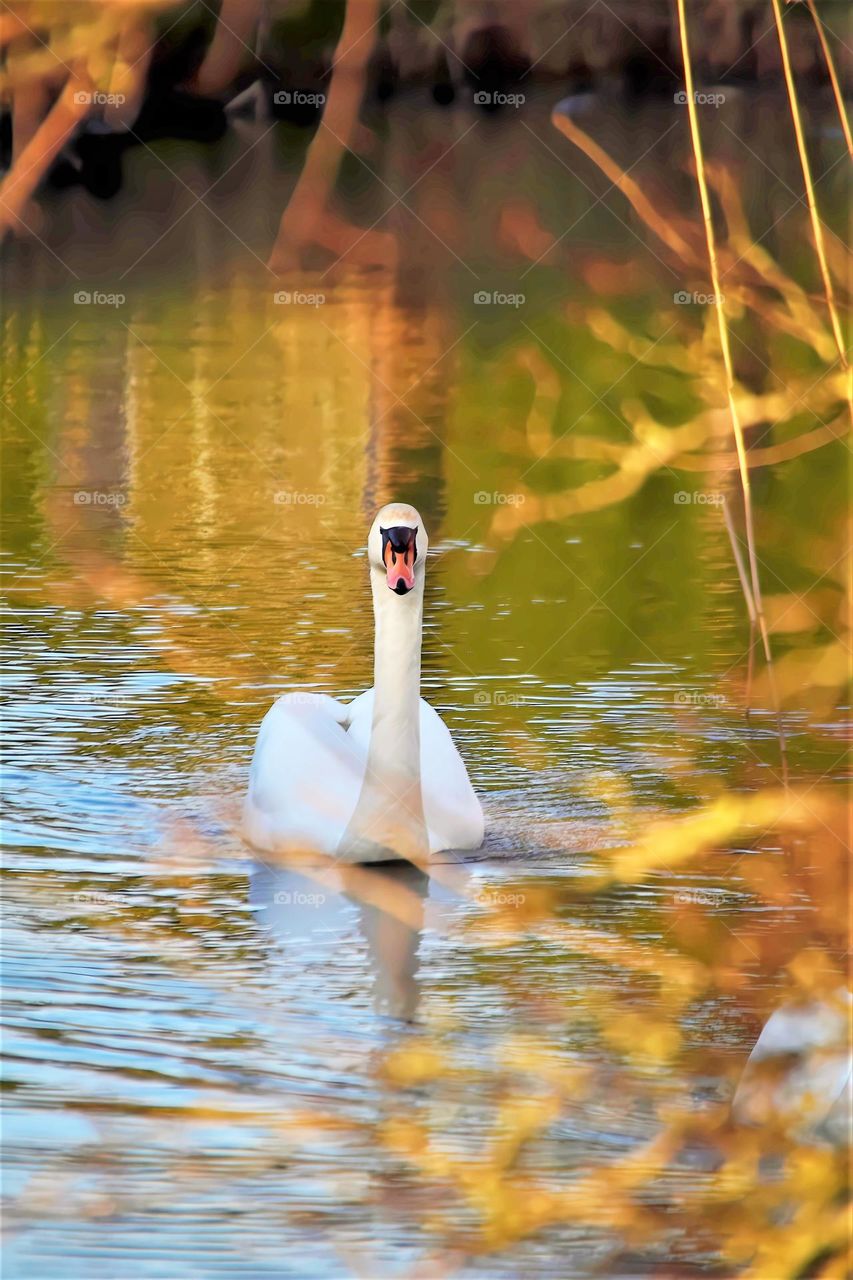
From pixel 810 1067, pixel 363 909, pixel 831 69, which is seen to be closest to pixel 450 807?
pixel 363 909

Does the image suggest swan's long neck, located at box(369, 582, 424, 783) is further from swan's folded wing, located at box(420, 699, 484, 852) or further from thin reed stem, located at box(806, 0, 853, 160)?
thin reed stem, located at box(806, 0, 853, 160)

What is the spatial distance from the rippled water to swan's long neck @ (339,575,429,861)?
0.15 meters

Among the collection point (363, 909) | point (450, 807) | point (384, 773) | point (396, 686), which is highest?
point (396, 686)

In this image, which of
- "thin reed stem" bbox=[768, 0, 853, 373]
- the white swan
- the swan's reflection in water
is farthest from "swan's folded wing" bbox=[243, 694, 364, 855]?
"thin reed stem" bbox=[768, 0, 853, 373]

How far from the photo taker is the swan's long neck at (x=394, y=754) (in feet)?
25.4

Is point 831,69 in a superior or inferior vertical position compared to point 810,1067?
superior

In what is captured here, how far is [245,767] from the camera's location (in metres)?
8.84

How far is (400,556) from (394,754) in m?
0.63

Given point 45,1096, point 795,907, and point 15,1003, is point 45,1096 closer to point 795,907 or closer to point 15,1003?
point 15,1003

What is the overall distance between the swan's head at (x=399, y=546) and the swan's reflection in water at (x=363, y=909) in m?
0.92

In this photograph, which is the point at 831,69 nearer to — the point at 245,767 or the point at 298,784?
the point at 298,784

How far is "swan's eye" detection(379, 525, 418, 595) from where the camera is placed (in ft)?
25.5

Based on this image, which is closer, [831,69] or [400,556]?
[831,69]

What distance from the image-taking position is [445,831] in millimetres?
7922
